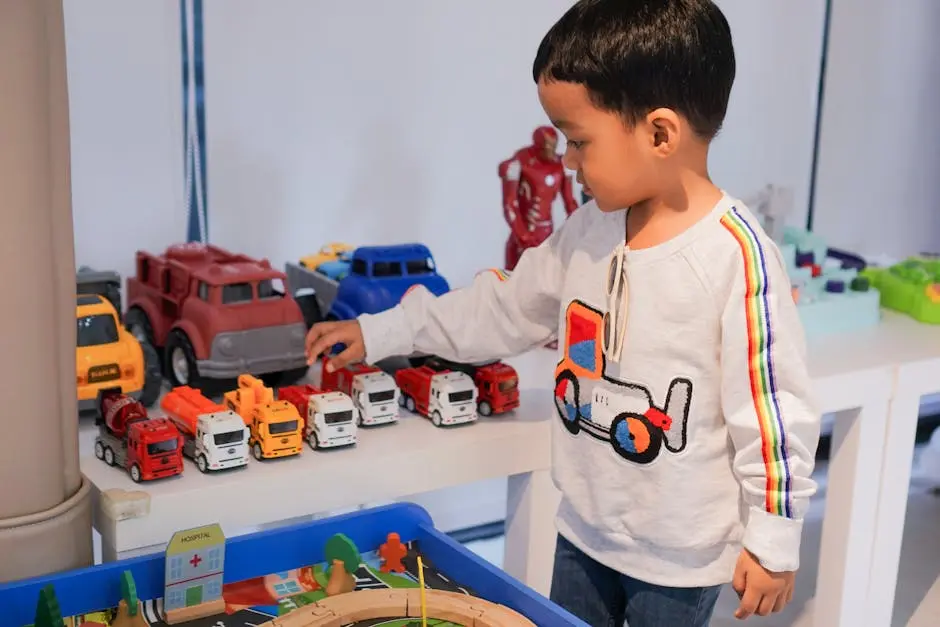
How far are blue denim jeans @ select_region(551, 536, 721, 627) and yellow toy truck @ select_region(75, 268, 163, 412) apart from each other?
1.53 ft

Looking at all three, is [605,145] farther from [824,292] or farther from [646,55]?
[824,292]

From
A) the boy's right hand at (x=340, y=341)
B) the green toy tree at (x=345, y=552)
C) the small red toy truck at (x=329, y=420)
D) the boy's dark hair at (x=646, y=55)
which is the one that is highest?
the boy's dark hair at (x=646, y=55)

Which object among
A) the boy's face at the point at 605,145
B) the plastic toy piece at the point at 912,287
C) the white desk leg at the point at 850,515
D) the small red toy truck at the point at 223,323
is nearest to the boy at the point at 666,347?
the boy's face at the point at 605,145

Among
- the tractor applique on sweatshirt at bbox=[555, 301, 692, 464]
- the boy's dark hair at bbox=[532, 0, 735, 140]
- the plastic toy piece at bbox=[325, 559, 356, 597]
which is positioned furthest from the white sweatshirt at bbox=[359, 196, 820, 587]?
the plastic toy piece at bbox=[325, 559, 356, 597]

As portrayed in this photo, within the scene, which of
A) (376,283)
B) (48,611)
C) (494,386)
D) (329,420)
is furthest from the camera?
(376,283)

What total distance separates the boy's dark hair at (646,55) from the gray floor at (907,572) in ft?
2.81

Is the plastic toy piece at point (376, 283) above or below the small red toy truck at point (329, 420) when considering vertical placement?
above

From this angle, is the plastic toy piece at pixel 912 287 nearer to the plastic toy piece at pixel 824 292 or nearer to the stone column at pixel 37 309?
the plastic toy piece at pixel 824 292

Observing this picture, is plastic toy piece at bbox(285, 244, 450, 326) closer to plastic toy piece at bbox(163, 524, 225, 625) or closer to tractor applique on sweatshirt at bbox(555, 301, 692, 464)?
tractor applique on sweatshirt at bbox(555, 301, 692, 464)

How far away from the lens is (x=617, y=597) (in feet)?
3.26

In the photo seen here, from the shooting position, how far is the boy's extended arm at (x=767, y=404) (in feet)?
2.76

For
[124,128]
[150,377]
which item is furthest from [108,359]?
[124,128]

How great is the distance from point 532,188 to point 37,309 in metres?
0.76

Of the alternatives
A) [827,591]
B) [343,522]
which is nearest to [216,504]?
[343,522]
